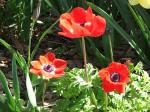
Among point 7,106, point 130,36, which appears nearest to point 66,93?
point 7,106

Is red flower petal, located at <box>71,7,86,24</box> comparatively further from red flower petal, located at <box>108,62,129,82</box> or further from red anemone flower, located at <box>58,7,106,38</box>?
red flower petal, located at <box>108,62,129,82</box>

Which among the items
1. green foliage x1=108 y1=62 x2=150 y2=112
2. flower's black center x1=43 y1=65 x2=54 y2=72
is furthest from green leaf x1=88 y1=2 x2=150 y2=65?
flower's black center x1=43 y1=65 x2=54 y2=72

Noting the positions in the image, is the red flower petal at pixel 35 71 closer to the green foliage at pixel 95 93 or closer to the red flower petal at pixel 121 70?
the green foliage at pixel 95 93

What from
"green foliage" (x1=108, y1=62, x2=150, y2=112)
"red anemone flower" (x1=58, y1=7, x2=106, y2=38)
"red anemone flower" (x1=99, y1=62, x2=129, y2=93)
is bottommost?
"green foliage" (x1=108, y1=62, x2=150, y2=112)

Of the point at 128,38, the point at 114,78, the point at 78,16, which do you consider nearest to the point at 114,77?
the point at 114,78

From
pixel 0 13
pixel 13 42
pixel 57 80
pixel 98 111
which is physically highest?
pixel 0 13

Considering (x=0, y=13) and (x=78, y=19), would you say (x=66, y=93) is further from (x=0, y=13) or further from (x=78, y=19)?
(x=0, y=13)
